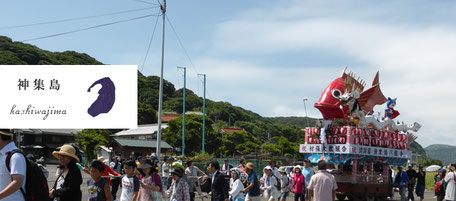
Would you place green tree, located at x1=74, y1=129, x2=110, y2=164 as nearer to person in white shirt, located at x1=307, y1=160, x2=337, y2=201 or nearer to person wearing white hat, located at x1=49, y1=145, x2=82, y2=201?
person in white shirt, located at x1=307, y1=160, x2=337, y2=201

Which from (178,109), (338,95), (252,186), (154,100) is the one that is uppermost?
(154,100)

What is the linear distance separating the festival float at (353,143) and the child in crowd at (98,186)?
12287mm

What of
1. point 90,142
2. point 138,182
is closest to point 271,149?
point 90,142

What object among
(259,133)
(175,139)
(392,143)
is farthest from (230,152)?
(259,133)

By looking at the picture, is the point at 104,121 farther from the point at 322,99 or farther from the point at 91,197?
the point at 322,99

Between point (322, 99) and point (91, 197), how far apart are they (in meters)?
13.9

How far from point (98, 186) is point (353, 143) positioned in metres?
12.8

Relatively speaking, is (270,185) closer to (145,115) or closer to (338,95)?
(338,95)

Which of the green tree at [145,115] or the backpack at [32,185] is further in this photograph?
the green tree at [145,115]

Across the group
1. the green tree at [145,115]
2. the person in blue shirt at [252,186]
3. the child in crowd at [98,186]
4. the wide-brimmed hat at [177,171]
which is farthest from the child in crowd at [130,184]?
the green tree at [145,115]

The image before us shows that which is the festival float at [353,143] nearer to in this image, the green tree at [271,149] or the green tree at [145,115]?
the green tree at [271,149]

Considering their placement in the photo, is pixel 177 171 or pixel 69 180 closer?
pixel 69 180

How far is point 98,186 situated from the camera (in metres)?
7.17

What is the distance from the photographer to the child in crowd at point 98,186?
7.13 m
